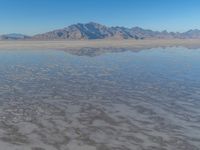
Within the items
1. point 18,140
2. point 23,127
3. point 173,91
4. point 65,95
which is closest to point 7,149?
point 18,140

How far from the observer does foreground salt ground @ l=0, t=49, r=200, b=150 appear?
8484 mm

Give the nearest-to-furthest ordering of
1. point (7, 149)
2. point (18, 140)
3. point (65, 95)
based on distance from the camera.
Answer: point (7, 149), point (18, 140), point (65, 95)

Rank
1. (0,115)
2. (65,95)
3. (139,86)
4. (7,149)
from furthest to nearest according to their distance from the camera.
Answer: (139,86) → (65,95) → (0,115) → (7,149)

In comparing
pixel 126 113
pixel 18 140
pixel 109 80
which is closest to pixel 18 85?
pixel 109 80

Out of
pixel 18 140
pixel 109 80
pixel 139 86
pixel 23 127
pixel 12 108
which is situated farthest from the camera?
pixel 109 80

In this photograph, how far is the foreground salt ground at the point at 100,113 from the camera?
8.48 meters

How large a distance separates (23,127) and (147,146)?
12.2 feet

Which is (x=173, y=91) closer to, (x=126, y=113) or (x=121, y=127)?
(x=126, y=113)

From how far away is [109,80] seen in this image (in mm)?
18719

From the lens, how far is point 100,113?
452 inches

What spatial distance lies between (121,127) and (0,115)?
414cm

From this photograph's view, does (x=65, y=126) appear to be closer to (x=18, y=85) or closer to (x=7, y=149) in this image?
(x=7, y=149)

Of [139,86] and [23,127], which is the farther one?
[139,86]

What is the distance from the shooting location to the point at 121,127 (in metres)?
9.77
